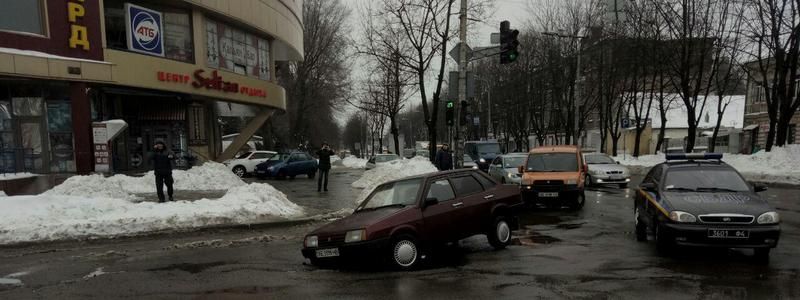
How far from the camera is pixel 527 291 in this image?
566 centimetres

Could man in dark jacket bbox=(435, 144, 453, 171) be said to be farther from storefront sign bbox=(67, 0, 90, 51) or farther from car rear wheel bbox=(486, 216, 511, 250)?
storefront sign bbox=(67, 0, 90, 51)

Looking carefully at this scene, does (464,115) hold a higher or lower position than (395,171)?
higher

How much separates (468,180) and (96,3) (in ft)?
52.9

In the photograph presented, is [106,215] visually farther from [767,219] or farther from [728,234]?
[767,219]

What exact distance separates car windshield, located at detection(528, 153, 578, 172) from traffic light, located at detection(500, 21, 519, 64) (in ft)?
9.53

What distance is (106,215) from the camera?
10352 millimetres

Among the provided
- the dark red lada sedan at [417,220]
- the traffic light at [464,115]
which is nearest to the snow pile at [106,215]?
the dark red lada sedan at [417,220]

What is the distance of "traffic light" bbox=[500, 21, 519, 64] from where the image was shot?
568 inches

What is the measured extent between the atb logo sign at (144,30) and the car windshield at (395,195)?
15566 mm

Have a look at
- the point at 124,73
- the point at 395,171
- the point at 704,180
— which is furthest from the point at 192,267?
the point at 124,73

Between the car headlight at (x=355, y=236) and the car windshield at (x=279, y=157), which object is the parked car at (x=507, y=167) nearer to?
the car headlight at (x=355, y=236)

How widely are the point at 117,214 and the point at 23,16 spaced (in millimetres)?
10012

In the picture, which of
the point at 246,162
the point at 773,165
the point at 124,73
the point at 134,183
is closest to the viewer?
the point at 134,183

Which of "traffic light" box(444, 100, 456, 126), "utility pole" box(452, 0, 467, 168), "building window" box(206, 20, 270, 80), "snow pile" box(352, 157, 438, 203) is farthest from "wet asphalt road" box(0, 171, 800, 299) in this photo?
"building window" box(206, 20, 270, 80)
